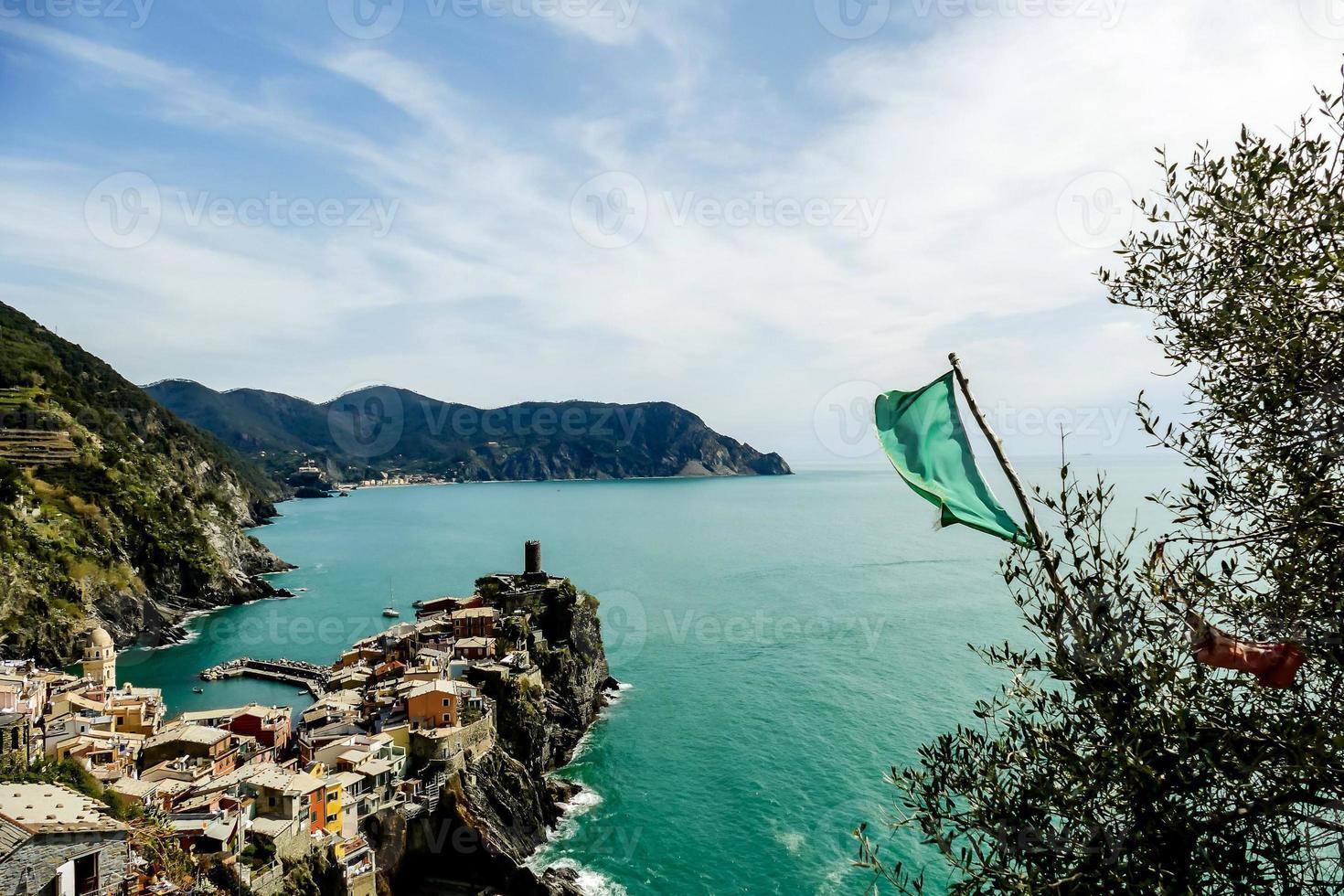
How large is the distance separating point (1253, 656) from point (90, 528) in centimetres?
7495

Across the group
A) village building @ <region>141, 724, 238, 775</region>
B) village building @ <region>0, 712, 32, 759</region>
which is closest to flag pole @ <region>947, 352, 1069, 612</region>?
village building @ <region>0, 712, 32, 759</region>

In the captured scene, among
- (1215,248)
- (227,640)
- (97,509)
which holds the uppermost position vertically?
(1215,248)

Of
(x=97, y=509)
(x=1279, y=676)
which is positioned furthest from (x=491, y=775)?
(x=97, y=509)

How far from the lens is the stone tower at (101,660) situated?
40844 mm

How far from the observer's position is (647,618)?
2347 inches

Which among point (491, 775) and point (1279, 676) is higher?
point (1279, 676)

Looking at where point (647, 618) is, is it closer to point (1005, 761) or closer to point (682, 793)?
point (682, 793)

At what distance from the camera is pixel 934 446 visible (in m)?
6.34

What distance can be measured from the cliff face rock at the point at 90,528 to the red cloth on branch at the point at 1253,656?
5915cm

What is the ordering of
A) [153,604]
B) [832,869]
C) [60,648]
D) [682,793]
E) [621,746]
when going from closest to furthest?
[832,869] → [682,793] → [621,746] → [60,648] → [153,604]

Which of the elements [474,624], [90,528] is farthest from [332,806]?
[90,528]

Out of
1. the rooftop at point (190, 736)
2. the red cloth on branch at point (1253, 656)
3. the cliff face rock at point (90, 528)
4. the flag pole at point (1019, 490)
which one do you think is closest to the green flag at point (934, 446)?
the flag pole at point (1019, 490)

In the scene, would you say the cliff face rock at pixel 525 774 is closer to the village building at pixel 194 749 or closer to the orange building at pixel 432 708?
the orange building at pixel 432 708

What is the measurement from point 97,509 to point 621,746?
54.8 m
